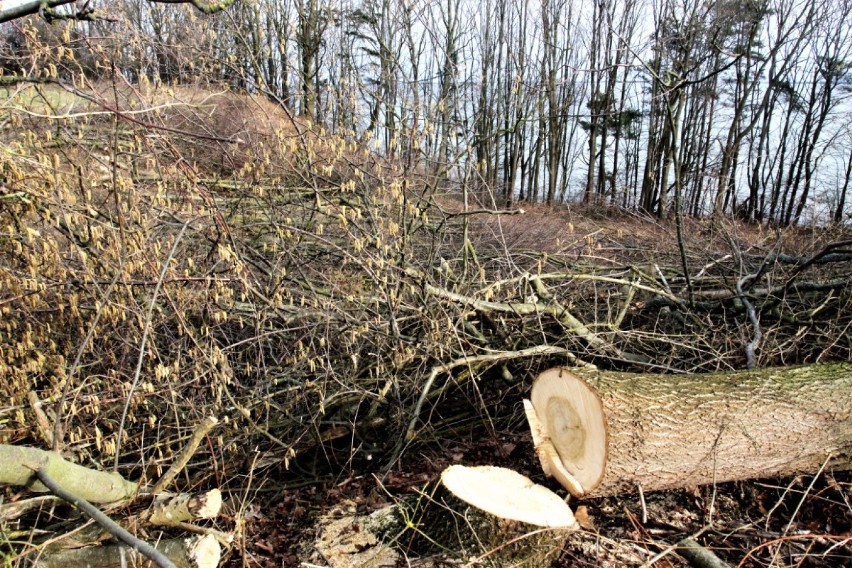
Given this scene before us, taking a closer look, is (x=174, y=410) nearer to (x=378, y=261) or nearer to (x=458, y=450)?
(x=378, y=261)

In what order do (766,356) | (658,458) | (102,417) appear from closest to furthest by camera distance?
(658,458), (102,417), (766,356)

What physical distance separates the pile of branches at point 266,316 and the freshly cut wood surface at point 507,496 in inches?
32.1

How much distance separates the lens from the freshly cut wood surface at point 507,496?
2.41m

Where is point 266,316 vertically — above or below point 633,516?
above

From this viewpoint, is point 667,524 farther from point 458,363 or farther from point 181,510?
point 181,510

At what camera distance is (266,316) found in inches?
139

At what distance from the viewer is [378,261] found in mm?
3418

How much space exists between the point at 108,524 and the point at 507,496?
1.56m

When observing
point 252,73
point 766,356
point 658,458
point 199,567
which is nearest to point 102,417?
point 199,567

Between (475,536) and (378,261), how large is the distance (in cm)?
164

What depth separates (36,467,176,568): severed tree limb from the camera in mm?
1765

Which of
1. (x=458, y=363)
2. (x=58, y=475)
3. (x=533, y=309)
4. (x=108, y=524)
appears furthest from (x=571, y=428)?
(x=58, y=475)

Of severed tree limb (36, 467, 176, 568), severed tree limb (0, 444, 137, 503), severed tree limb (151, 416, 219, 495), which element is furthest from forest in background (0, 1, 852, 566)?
severed tree limb (36, 467, 176, 568)

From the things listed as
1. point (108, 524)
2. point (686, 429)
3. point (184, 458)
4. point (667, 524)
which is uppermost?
point (108, 524)
